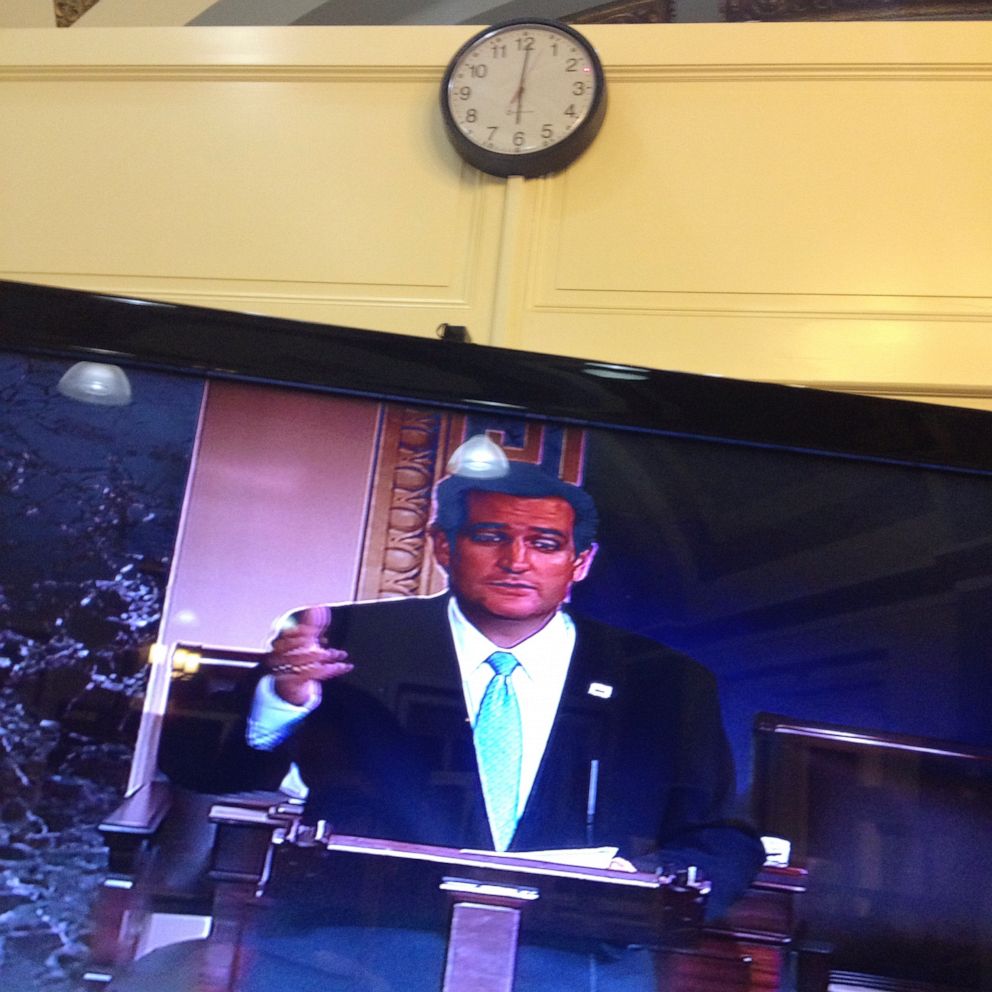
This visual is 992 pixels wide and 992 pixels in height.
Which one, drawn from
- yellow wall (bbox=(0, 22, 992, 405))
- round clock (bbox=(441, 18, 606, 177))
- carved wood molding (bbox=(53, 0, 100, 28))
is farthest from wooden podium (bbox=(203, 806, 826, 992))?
carved wood molding (bbox=(53, 0, 100, 28))

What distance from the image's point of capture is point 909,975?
1.23 meters

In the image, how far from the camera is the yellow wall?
2.02m

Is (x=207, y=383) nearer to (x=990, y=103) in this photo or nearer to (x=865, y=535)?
(x=865, y=535)

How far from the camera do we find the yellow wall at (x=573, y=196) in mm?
2016

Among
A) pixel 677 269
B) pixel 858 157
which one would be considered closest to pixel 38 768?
pixel 677 269

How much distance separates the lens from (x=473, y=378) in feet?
4.45

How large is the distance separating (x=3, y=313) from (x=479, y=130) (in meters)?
1.09

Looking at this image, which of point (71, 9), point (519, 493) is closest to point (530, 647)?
point (519, 493)

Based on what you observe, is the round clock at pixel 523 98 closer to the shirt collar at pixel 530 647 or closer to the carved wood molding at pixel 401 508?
the carved wood molding at pixel 401 508

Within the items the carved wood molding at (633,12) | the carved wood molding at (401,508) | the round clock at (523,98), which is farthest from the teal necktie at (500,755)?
the carved wood molding at (633,12)

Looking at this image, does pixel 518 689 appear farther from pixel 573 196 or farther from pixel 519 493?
pixel 573 196

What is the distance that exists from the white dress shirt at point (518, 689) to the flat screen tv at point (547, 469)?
0.15 feet

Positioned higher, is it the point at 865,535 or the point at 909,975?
the point at 865,535

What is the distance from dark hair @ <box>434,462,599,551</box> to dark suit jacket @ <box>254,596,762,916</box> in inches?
4.1
